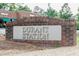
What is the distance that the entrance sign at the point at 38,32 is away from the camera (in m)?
4.94

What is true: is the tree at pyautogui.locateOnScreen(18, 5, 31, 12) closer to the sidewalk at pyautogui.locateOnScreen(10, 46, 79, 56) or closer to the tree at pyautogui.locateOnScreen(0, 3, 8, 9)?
the tree at pyautogui.locateOnScreen(0, 3, 8, 9)

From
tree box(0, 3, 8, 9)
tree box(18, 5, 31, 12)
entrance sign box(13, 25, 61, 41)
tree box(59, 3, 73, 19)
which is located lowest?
entrance sign box(13, 25, 61, 41)

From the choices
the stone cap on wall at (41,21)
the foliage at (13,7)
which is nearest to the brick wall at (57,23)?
the stone cap on wall at (41,21)

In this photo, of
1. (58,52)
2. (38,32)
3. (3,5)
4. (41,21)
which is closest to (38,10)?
(41,21)

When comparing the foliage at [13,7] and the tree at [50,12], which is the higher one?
the foliage at [13,7]

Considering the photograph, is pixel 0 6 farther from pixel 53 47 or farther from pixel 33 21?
pixel 53 47

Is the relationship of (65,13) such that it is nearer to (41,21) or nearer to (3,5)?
(41,21)

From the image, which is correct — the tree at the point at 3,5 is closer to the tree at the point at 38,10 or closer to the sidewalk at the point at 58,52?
the tree at the point at 38,10

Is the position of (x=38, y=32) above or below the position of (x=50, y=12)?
below

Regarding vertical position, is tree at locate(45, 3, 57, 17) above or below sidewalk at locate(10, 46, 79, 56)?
above

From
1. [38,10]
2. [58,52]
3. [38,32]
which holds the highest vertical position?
[38,10]

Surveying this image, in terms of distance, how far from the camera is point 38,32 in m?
4.95

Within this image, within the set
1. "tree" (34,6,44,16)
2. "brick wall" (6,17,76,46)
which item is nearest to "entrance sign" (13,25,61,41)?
"brick wall" (6,17,76,46)

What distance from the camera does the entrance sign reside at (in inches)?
194
